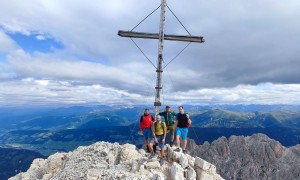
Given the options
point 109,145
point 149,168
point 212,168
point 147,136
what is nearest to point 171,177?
point 149,168

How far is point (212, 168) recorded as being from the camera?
74.6ft

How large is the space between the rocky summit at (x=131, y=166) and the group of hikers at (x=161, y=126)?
3.66ft

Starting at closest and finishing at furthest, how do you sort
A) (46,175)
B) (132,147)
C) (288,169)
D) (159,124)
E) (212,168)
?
(212,168) → (159,124) → (132,147) → (46,175) → (288,169)

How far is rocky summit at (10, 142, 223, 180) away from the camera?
2086 cm

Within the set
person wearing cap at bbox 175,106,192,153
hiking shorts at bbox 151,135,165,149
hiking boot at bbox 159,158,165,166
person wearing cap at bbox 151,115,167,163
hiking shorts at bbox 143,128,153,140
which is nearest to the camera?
hiking boot at bbox 159,158,165,166

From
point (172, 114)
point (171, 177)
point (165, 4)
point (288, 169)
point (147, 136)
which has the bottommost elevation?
point (288, 169)

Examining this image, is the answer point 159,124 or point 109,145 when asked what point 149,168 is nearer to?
point 159,124

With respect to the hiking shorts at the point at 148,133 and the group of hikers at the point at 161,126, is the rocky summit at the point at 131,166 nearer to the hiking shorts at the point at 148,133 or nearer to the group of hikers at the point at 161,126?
the group of hikers at the point at 161,126

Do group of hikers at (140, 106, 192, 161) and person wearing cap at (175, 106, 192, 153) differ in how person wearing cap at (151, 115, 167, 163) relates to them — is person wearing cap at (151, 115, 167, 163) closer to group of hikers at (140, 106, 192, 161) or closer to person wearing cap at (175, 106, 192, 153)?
group of hikers at (140, 106, 192, 161)

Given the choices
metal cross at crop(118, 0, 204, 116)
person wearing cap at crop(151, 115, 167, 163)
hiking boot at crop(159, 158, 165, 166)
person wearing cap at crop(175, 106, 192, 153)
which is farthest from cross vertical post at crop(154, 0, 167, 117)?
hiking boot at crop(159, 158, 165, 166)

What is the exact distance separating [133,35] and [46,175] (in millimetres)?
15907

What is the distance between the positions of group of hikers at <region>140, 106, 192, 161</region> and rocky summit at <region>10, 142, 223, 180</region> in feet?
3.66

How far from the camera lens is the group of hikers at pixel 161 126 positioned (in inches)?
980

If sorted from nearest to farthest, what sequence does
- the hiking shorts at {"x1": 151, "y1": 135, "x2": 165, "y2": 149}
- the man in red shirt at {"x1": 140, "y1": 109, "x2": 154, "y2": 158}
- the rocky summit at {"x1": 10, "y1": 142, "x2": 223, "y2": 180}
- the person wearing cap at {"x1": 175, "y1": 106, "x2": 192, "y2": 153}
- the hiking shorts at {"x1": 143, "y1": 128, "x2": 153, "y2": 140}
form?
the rocky summit at {"x1": 10, "y1": 142, "x2": 223, "y2": 180}, the hiking shorts at {"x1": 151, "y1": 135, "x2": 165, "y2": 149}, the man in red shirt at {"x1": 140, "y1": 109, "x2": 154, "y2": 158}, the hiking shorts at {"x1": 143, "y1": 128, "x2": 153, "y2": 140}, the person wearing cap at {"x1": 175, "y1": 106, "x2": 192, "y2": 153}
